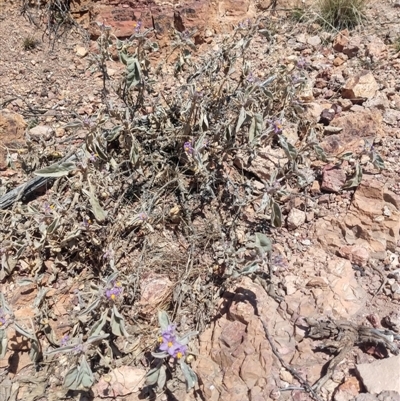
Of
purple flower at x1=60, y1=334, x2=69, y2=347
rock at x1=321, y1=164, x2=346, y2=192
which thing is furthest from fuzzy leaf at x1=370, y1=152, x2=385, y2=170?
purple flower at x1=60, y1=334, x2=69, y2=347

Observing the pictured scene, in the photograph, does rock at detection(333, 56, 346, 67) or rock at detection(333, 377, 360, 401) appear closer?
rock at detection(333, 377, 360, 401)

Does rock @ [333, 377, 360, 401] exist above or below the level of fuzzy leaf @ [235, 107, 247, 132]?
below

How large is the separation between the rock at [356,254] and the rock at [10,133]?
181 centimetres

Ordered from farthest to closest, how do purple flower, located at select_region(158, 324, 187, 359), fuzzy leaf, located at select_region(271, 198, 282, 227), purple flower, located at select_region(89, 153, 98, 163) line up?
purple flower, located at select_region(89, 153, 98, 163) < fuzzy leaf, located at select_region(271, 198, 282, 227) < purple flower, located at select_region(158, 324, 187, 359)

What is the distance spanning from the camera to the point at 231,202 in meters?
2.25

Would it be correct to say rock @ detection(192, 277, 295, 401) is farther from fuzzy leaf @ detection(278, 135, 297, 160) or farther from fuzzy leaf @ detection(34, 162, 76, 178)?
fuzzy leaf @ detection(34, 162, 76, 178)

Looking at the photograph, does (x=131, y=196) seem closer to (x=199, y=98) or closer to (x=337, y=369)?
(x=199, y=98)

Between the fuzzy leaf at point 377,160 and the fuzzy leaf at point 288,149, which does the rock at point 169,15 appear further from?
the fuzzy leaf at point 377,160

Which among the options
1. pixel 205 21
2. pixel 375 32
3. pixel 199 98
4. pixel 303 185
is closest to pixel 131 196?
pixel 199 98

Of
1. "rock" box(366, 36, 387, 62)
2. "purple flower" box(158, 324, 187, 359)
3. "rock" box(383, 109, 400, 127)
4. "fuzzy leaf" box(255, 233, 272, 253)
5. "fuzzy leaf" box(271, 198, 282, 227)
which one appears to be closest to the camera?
"purple flower" box(158, 324, 187, 359)

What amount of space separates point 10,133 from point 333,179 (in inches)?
69.9

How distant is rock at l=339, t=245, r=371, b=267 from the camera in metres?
1.91

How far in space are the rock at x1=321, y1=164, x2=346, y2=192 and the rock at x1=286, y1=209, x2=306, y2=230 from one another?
192 mm

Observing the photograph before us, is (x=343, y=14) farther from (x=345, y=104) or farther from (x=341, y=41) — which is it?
(x=345, y=104)
